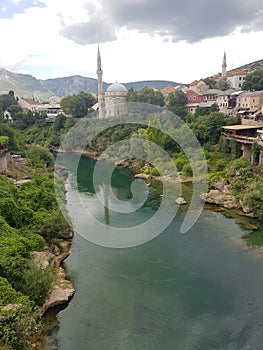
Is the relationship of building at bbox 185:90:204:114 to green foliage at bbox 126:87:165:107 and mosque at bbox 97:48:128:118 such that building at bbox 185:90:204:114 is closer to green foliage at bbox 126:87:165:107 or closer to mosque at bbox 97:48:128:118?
green foliage at bbox 126:87:165:107

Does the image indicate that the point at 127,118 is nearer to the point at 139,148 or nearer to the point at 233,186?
the point at 139,148

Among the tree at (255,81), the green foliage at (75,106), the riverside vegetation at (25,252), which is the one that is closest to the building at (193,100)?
the tree at (255,81)

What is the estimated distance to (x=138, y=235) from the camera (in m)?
15.6

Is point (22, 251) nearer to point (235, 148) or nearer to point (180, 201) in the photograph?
point (180, 201)

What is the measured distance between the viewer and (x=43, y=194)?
1573 centimetres

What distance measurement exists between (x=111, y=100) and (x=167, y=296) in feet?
124

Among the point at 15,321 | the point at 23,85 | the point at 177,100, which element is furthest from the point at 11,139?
the point at 23,85

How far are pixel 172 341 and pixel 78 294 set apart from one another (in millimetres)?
3598

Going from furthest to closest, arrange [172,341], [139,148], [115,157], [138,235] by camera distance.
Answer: [115,157], [139,148], [138,235], [172,341]

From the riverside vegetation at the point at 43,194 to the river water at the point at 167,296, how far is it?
1.28 meters

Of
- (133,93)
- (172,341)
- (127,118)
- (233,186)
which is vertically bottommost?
(172,341)

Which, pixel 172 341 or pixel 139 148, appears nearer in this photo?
pixel 172 341

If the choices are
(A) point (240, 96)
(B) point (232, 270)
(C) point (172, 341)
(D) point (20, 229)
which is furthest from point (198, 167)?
(C) point (172, 341)

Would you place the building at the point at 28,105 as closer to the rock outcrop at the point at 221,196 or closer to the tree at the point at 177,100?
the tree at the point at 177,100
